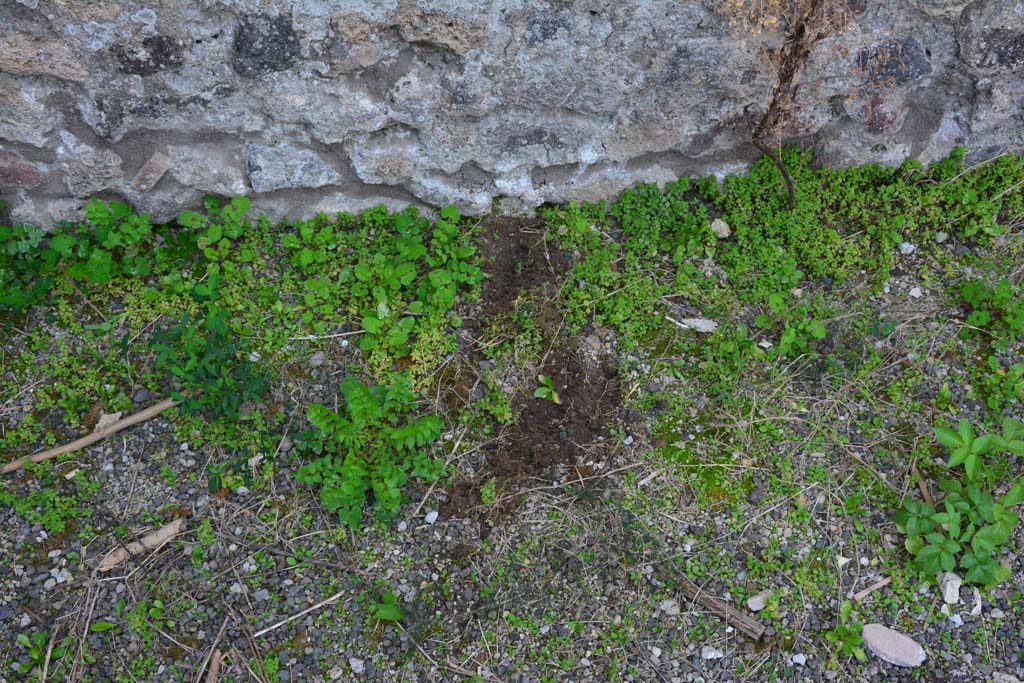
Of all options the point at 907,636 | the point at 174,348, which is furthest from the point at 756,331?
the point at 174,348

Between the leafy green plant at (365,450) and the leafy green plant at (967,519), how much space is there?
1.70 m

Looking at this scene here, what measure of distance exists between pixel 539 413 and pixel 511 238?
2.57 ft

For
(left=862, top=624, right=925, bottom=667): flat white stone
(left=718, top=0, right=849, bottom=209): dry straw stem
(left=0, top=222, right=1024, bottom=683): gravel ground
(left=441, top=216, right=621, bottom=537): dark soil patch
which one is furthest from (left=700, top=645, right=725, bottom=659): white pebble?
(left=718, top=0, right=849, bottom=209): dry straw stem

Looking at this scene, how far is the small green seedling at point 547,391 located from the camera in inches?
116

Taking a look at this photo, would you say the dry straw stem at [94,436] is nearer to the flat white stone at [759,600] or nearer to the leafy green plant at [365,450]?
the leafy green plant at [365,450]

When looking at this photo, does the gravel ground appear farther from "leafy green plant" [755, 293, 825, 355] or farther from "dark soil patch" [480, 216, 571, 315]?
"dark soil patch" [480, 216, 571, 315]

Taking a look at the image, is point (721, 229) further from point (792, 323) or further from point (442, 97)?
point (442, 97)

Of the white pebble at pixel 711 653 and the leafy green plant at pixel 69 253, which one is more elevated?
the leafy green plant at pixel 69 253

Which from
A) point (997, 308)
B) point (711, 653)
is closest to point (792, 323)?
point (997, 308)

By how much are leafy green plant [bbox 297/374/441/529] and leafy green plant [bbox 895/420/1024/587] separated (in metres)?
1.70

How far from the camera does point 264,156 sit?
9.69 feet

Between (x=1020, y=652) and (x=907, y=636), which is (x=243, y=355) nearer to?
(x=907, y=636)

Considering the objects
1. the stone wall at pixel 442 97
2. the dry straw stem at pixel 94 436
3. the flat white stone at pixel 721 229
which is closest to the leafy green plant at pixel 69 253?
A: the stone wall at pixel 442 97

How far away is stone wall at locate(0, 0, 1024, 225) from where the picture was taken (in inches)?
104
